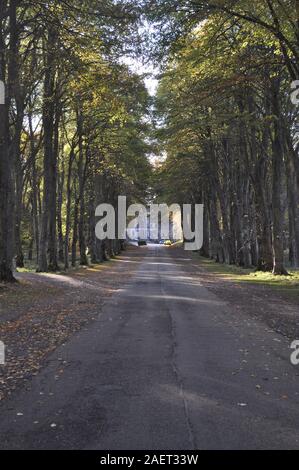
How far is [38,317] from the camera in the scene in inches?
549

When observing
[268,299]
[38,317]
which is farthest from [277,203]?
[38,317]

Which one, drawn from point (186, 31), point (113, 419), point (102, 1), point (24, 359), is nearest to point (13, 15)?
point (102, 1)

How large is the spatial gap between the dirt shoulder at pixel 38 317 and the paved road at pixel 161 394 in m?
0.37

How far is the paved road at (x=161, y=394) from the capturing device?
524cm

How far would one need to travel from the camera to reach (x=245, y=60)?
1938 cm

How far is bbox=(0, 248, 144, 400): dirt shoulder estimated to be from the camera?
855cm

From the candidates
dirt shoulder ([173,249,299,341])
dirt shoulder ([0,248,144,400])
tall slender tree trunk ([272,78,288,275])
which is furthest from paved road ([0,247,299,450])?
tall slender tree trunk ([272,78,288,275])

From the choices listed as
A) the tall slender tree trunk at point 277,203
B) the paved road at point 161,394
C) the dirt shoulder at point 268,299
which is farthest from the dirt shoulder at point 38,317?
the tall slender tree trunk at point 277,203

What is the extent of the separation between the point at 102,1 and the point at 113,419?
14.5 meters

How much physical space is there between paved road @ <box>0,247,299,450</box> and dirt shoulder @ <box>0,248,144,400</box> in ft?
1.21

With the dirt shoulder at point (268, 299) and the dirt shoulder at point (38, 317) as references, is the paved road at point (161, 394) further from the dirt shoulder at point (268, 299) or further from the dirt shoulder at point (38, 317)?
the dirt shoulder at point (268, 299)

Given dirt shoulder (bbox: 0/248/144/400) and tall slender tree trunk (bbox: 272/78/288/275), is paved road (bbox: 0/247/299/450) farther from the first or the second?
tall slender tree trunk (bbox: 272/78/288/275)

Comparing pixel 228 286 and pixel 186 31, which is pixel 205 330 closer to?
pixel 186 31
